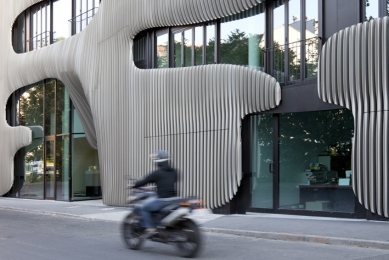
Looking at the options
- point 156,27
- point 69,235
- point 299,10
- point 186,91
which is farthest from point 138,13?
point 69,235

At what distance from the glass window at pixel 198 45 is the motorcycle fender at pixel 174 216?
29.3 ft

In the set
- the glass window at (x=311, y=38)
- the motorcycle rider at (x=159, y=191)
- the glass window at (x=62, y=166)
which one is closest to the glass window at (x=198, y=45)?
the glass window at (x=311, y=38)

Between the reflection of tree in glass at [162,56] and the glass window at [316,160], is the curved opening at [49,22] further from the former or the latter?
the glass window at [316,160]

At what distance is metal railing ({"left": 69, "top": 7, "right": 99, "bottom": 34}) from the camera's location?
23.4 metres

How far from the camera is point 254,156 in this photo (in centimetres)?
1639

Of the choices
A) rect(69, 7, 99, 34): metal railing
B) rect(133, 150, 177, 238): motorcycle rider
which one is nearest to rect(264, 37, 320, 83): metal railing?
rect(133, 150, 177, 238): motorcycle rider

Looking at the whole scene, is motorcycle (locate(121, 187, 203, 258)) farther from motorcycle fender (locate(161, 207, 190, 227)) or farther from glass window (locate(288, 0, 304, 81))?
glass window (locate(288, 0, 304, 81))

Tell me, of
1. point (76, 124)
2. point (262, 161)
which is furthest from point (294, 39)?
point (76, 124)

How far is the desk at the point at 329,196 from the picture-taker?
560 inches

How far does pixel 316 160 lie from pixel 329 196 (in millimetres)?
1057

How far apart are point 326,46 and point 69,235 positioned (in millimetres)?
7712

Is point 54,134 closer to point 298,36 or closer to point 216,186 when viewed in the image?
point 216,186

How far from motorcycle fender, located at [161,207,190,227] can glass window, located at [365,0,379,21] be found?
7498 millimetres

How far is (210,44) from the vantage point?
57.6 ft
